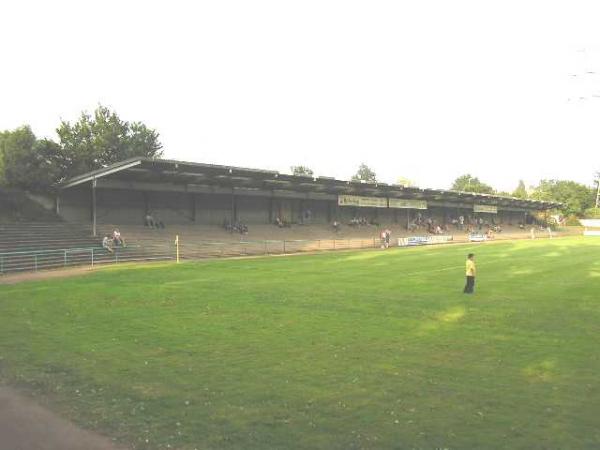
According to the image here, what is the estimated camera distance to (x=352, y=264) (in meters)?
31.0

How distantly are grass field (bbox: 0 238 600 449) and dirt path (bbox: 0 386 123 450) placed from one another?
0.87 ft

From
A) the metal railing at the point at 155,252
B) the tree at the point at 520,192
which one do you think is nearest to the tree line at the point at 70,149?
the metal railing at the point at 155,252

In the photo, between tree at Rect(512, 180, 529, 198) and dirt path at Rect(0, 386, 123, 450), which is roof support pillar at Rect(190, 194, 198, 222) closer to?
dirt path at Rect(0, 386, 123, 450)

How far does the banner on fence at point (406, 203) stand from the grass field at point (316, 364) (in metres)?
45.7

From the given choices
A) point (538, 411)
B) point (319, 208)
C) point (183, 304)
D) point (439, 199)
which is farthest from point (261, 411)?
point (439, 199)

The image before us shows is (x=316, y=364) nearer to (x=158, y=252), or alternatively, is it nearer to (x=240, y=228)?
(x=158, y=252)

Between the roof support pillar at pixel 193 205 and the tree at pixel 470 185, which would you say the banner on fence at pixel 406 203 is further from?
the tree at pixel 470 185

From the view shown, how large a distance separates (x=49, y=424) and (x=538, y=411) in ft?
20.9

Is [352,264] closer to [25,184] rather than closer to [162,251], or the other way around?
[162,251]

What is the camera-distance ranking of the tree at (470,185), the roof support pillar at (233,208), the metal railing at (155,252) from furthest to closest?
the tree at (470,185)
the roof support pillar at (233,208)
the metal railing at (155,252)

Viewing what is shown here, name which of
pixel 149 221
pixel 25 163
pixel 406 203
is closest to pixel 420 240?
pixel 406 203

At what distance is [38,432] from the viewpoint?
6.91 metres

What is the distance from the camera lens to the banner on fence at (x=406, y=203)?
65062 mm

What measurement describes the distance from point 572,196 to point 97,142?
101850mm
